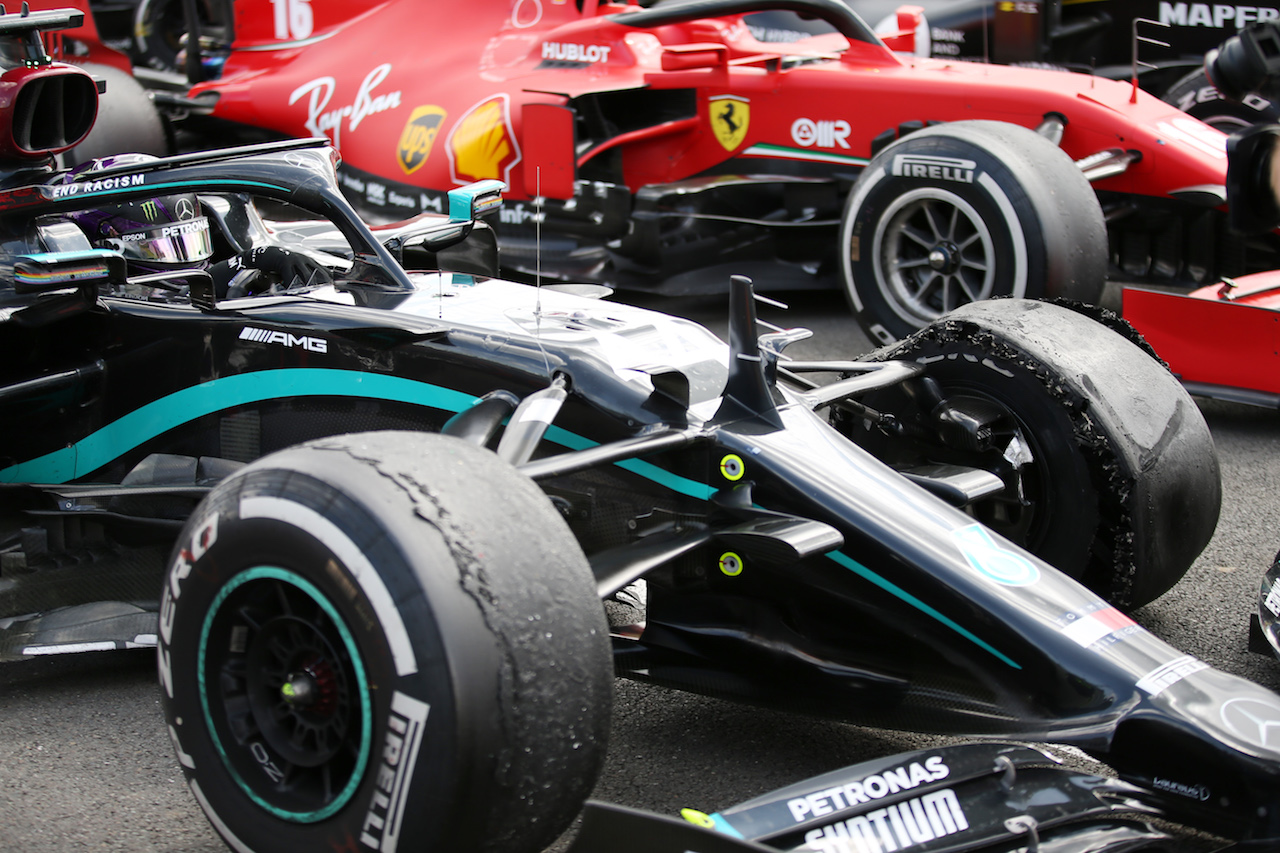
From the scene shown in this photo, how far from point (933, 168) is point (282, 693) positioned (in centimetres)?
422

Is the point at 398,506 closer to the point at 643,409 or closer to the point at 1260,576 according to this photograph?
the point at 643,409

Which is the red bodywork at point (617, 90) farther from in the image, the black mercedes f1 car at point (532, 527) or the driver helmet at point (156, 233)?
the black mercedes f1 car at point (532, 527)

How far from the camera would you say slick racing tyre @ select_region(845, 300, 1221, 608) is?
3.29m

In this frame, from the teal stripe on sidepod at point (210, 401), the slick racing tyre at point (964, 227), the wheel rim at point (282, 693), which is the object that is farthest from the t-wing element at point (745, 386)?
the slick racing tyre at point (964, 227)

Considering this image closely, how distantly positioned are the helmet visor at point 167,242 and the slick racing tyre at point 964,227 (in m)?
3.07

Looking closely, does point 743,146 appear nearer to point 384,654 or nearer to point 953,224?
point 953,224

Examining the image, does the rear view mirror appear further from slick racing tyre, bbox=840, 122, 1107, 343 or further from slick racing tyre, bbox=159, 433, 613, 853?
slick racing tyre, bbox=840, 122, 1107, 343

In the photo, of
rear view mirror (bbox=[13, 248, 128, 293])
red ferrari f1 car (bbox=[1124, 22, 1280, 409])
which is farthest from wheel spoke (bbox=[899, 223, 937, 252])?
rear view mirror (bbox=[13, 248, 128, 293])

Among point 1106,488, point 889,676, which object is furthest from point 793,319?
point 889,676

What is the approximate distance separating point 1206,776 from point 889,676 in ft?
2.23

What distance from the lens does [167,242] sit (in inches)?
167

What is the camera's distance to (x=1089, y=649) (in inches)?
99.3

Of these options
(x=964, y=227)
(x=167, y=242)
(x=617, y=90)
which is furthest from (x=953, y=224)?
(x=167, y=242)

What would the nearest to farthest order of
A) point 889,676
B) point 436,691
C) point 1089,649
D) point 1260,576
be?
1. point 436,691
2. point 1089,649
3. point 889,676
4. point 1260,576
